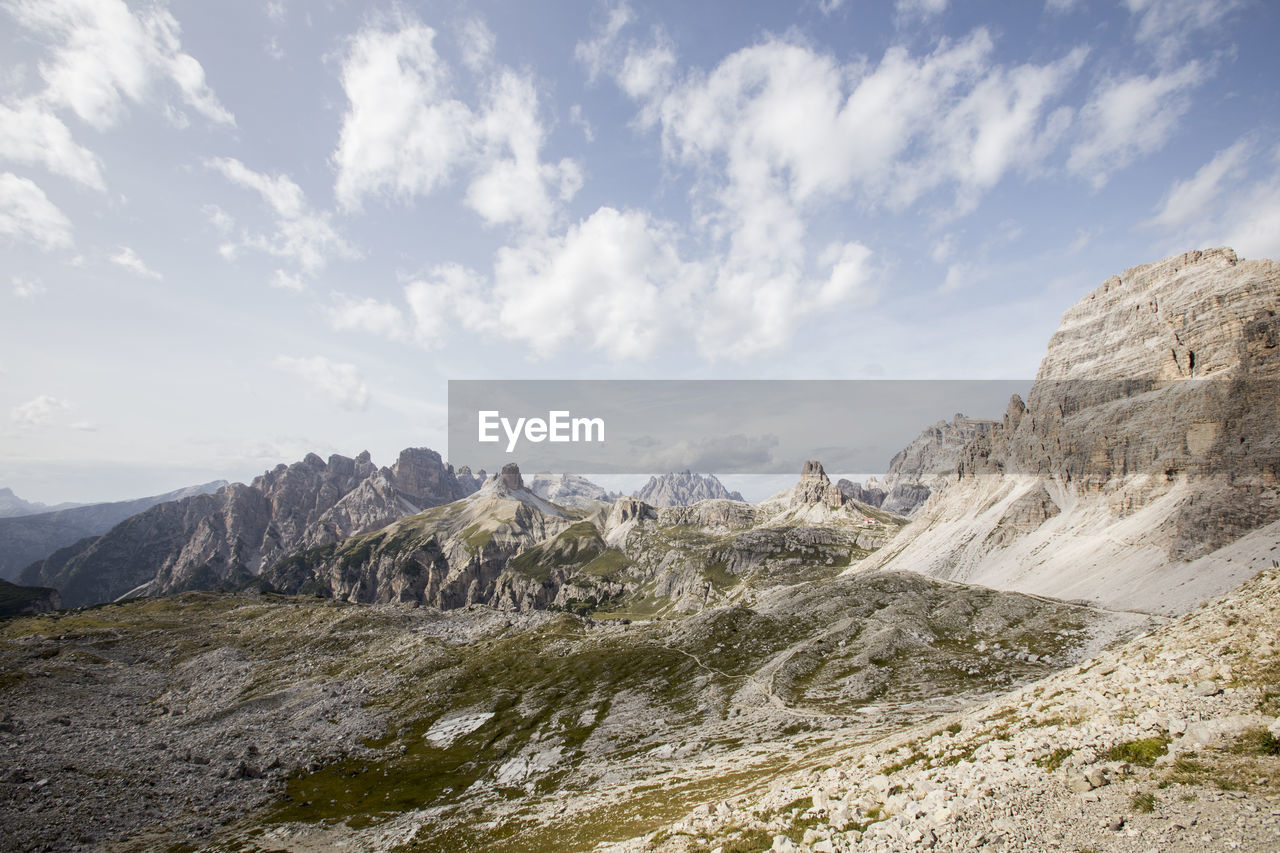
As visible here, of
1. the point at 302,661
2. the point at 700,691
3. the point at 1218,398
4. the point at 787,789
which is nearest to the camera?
the point at 787,789

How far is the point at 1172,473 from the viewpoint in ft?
520

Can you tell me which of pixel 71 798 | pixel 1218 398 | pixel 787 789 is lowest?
pixel 71 798

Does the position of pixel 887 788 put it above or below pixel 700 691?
above

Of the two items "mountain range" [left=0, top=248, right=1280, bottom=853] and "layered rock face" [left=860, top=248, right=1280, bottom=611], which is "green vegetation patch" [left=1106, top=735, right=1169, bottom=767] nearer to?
"mountain range" [left=0, top=248, right=1280, bottom=853]

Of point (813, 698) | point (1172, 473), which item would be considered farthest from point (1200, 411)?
point (813, 698)

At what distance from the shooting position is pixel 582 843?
41.0m

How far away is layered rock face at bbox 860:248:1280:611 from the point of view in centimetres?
13050

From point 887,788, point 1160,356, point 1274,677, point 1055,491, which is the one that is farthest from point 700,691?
point 1160,356

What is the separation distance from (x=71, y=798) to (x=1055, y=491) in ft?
863

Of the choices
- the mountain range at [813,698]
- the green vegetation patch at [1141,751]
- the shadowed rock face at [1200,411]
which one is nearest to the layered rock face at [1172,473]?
the shadowed rock face at [1200,411]

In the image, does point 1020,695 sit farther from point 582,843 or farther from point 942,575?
point 942,575

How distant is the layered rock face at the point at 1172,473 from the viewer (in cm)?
13050

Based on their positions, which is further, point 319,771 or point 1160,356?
point 1160,356

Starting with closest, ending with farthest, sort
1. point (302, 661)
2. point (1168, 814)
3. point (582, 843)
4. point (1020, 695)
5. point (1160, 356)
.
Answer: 1. point (1168, 814)
2. point (1020, 695)
3. point (582, 843)
4. point (302, 661)
5. point (1160, 356)
